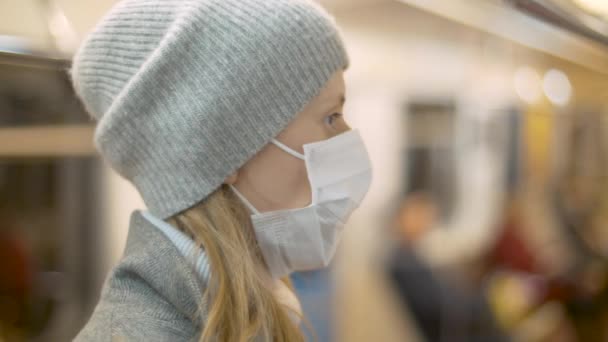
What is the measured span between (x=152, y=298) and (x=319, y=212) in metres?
0.31

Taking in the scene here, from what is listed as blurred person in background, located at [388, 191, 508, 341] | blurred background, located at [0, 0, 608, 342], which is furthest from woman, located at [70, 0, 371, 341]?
blurred person in background, located at [388, 191, 508, 341]

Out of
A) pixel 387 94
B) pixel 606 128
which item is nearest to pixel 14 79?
pixel 387 94

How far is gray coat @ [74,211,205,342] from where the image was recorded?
764 millimetres

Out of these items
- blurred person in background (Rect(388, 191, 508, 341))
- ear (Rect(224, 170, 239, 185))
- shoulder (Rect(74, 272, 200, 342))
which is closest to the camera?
shoulder (Rect(74, 272, 200, 342))

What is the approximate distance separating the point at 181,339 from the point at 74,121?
97cm

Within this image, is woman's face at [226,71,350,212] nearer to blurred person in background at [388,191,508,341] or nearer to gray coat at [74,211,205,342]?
gray coat at [74,211,205,342]

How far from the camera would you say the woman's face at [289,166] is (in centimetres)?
91

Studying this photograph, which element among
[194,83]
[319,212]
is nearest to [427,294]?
[319,212]

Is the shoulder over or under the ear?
under

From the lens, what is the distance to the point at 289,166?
93cm

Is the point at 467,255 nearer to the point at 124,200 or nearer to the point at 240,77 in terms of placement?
the point at 124,200

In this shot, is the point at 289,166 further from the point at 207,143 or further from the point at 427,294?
the point at 427,294

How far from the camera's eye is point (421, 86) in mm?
3240

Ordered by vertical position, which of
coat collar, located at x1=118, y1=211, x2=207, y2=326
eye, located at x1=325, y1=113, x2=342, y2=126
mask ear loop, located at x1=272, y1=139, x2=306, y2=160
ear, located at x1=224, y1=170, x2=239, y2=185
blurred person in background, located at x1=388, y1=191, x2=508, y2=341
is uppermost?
eye, located at x1=325, y1=113, x2=342, y2=126
